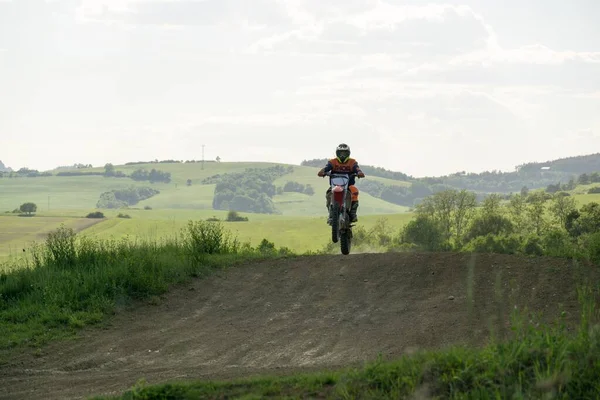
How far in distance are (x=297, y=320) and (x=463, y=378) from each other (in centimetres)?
675

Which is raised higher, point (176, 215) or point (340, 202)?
point (340, 202)

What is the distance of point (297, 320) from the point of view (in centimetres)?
1423

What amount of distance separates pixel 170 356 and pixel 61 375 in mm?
1642

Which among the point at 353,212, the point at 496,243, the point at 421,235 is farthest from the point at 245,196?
the point at 353,212

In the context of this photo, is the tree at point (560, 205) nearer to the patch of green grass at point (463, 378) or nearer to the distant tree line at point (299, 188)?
the patch of green grass at point (463, 378)

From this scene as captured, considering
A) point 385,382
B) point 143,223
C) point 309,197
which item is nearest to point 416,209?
point 143,223

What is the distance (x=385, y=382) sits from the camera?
7.98 metres

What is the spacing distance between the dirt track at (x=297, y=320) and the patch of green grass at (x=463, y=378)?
133 centimetres

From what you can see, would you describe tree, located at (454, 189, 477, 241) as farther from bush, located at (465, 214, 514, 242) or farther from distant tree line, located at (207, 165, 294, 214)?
distant tree line, located at (207, 165, 294, 214)

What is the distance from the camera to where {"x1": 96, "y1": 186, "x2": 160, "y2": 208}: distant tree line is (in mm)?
181450

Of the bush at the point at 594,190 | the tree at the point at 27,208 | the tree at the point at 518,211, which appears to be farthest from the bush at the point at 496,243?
the tree at the point at 27,208

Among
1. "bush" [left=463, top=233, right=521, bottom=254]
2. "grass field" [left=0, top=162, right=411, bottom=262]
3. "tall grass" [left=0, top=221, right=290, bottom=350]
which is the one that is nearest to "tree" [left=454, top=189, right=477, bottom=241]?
"grass field" [left=0, top=162, right=411, bottom=262]

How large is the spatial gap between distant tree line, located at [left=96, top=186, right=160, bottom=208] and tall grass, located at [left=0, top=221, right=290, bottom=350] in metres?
163

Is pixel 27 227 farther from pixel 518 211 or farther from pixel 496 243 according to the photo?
pixel 496 243
